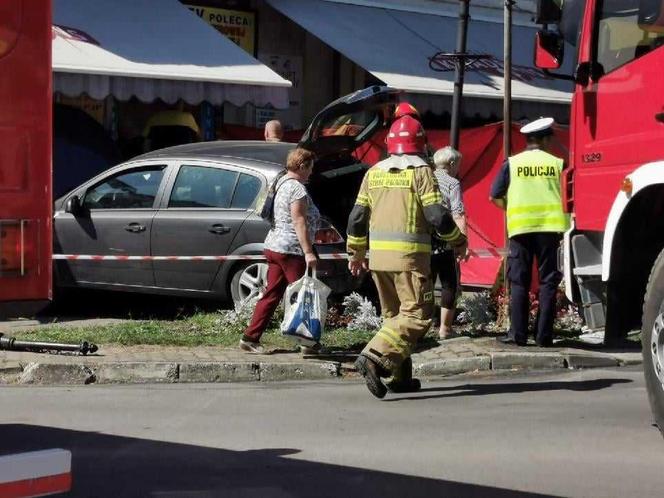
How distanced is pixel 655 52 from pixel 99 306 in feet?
25.7

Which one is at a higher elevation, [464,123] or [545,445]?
[464,123]

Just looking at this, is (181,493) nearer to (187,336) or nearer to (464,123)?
(187,336)

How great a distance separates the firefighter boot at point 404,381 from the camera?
29.0ft

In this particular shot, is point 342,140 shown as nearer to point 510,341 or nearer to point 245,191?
point 245,191

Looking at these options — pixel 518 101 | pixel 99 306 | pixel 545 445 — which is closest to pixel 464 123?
pixel 518 101

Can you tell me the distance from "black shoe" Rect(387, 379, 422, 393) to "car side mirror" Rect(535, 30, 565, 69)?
2285 millimetres

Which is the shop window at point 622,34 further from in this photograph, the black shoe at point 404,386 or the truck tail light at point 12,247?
the truck tail light at point 12,247

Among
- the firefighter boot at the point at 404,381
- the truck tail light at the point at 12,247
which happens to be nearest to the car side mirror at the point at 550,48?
the firefighter boot at the point at 404,381

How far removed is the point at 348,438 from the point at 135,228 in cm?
541

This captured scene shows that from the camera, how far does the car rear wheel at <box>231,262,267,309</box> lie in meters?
11.6

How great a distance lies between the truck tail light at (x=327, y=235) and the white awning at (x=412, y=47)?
6429mm

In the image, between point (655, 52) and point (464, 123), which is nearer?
point (655, 52)

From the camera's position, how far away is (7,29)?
15.1 ft

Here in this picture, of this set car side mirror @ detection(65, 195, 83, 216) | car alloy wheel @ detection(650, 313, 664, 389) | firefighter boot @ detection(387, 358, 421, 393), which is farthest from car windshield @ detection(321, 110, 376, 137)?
car alloy wheel @ detection(650, 313, 664, 389)
